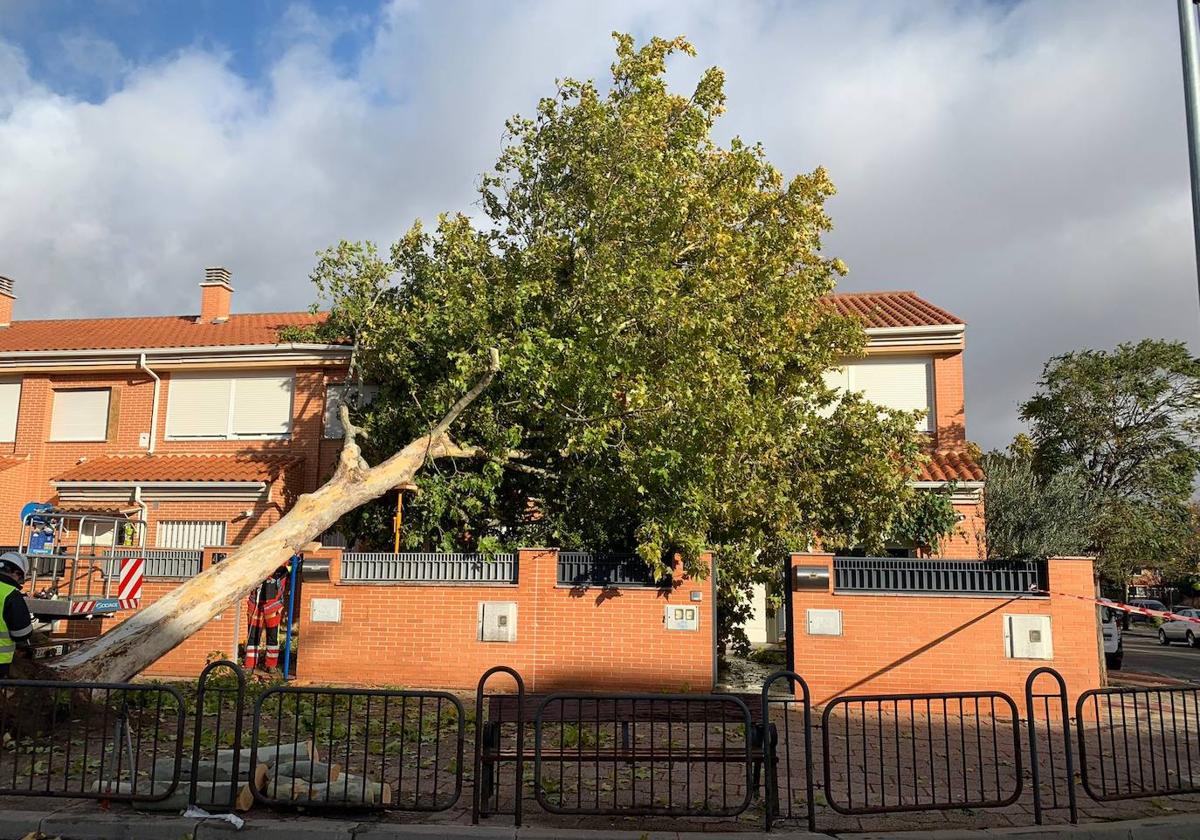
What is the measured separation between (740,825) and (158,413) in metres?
17.3

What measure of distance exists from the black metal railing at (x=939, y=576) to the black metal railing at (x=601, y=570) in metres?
2.65

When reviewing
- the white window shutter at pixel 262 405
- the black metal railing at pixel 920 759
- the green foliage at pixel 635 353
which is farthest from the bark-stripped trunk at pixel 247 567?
the black metal railing at pixel 920 759

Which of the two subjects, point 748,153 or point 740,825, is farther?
point 748,153

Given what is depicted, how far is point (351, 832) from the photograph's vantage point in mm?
6254

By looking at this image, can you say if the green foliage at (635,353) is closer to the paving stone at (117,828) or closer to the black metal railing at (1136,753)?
the black metal railing at (1136,753)

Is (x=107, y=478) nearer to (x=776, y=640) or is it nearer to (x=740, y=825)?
(x=776, y=640)

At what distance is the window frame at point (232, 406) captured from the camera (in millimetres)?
19469

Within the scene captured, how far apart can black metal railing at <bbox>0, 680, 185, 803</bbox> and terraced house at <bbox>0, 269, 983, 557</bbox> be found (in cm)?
828

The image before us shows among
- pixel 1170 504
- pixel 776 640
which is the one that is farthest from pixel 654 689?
pixel 1170 504

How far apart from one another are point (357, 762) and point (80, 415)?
1560 cm

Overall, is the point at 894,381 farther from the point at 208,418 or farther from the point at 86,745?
the point at 86,745

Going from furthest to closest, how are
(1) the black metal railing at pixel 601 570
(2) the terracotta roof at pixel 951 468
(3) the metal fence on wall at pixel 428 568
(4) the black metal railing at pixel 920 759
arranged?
(2) the terracotta roof at pixel 951 468, (3) the metal fence on wall at pixel 428 568, (1) the black metal railing at pixel 601 570, (4) the black metal railing at pixel 920 759

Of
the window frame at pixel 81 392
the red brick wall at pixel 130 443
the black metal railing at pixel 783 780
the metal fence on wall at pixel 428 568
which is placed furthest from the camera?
the window frame at pixel 81 392

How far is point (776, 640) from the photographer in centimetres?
1988
